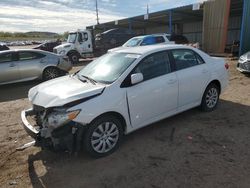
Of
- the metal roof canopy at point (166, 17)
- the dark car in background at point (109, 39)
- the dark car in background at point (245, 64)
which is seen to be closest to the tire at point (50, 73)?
the dark car in background at point (245, 64)

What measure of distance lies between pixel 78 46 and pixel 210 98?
578 inches

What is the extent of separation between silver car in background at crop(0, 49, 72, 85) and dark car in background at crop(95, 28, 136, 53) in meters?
10.0

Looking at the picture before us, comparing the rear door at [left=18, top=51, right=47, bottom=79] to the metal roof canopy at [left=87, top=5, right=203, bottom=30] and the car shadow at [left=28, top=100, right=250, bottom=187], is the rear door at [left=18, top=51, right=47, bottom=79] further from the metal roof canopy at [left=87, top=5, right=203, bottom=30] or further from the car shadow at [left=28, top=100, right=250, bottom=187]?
the metal roof canopy at [left=87, top=5, right=203, bottom=30]

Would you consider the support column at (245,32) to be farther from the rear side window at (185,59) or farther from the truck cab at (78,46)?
the rear side window at (185,59)

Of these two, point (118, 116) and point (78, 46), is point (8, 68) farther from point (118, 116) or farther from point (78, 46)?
point (78, 46)

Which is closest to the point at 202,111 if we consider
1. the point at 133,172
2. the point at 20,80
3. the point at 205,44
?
the point at 133,172

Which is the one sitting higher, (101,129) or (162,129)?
(101,129)

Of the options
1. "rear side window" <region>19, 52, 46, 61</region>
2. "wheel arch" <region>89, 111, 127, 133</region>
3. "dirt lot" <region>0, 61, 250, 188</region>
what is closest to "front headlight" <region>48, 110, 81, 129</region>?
"wheel arch" <region>89, 111, 127, 133</region>

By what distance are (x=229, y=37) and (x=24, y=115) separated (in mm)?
28526

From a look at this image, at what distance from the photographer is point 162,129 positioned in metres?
4.74

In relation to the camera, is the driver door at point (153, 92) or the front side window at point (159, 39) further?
the front side window at point (159, 39)

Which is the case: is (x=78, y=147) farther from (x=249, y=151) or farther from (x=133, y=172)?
(x=249, y=151)

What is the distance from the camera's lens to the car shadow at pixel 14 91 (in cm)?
800

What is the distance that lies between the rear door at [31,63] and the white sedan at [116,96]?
5283 mm
